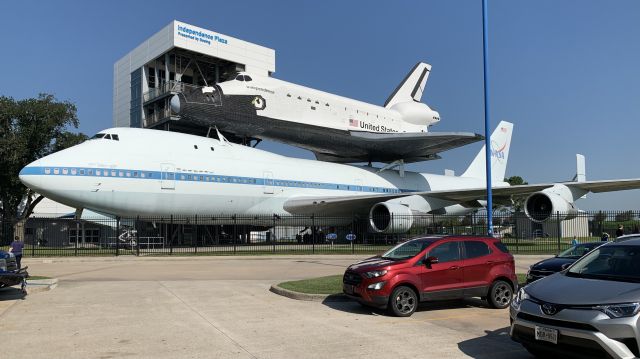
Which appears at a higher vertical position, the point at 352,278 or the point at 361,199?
the point at 361,199

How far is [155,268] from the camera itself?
18.3 m

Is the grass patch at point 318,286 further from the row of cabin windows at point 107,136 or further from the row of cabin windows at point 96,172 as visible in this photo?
the row of cabin windows at point 107,136

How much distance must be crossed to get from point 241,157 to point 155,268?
1046 centimetres

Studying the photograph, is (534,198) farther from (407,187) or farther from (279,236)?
(279,236)

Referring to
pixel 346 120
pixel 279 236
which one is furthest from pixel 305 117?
pixel 279 236

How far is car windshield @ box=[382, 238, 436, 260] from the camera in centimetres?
1012

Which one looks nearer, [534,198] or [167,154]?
[167,154]

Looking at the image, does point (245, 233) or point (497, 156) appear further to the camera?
point (497, 156)

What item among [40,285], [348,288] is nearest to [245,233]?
[40,285]

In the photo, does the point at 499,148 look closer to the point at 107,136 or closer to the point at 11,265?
the point at 107,136

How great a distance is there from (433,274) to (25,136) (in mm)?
37689

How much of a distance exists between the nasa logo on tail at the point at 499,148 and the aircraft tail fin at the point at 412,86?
822 cm

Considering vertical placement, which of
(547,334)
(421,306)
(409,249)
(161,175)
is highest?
(161,175)

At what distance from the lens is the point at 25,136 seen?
3809 cm
